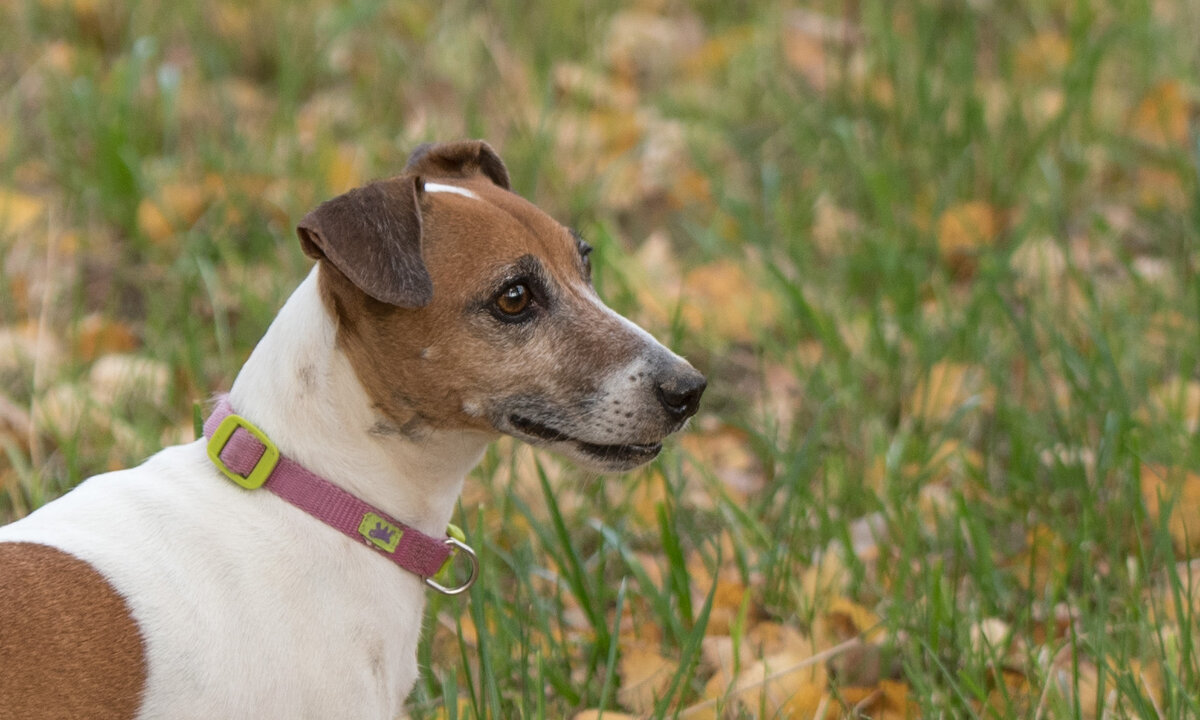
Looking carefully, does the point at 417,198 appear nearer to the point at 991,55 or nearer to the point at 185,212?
the point at 185,212

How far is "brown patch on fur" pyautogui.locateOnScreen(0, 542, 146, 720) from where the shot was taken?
2146 mm

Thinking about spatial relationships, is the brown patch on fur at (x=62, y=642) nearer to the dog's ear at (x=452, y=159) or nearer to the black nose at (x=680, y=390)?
the black nose at (x=680, y=390)

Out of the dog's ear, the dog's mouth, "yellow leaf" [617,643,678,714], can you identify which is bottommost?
"yellow leaf" [617,643,678,714]

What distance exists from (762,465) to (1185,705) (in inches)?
61.1

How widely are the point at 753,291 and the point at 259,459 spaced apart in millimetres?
2451

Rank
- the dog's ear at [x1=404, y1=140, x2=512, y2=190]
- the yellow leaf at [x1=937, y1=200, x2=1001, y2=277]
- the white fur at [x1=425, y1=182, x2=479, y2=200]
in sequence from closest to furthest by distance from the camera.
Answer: the white fur at [x1=425, y1=182, x2=479, y2=200]
the dog's ear at [x1=404, y1=140, x2=512, y2=190]
the yellow leaf at [x1=937, y1=200, x2=1001, y2=277]

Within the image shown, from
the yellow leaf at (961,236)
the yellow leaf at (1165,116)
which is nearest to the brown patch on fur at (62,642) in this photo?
the yellow leaf at (961,236)

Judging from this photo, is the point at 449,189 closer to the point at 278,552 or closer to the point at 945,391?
the point at 278,552

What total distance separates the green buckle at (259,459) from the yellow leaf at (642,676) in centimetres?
96

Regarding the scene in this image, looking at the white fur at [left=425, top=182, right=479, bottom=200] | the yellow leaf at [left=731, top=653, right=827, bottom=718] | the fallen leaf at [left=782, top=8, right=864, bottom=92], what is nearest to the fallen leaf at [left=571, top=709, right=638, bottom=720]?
the yellow leaf at [left=731, top=653, right=827, bottom=718]

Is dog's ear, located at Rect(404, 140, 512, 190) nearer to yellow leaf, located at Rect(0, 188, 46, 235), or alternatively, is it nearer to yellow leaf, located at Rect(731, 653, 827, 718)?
yellow leaf, located at Rect(731, 653, 827, 718)

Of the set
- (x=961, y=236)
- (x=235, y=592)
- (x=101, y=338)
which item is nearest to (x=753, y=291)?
(x=961, y=236)

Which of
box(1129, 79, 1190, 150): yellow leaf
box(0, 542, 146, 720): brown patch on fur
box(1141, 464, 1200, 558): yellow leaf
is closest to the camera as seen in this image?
box(0, 542, 146, 720): brown patch on fur

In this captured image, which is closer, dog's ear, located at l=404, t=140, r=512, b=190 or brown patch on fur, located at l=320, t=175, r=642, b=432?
brown patch on fur, located at l=320, t=175, r=642, b=432
